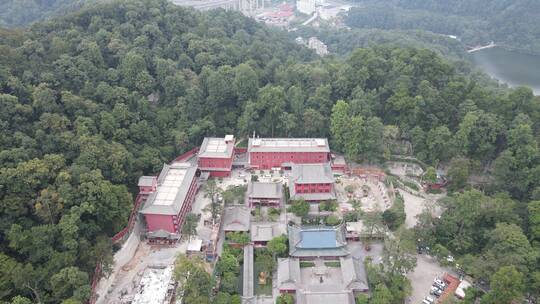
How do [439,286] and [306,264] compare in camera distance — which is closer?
[439,286]

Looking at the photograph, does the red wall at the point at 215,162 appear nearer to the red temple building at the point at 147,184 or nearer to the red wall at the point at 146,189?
the red temple building at the point at 147,184

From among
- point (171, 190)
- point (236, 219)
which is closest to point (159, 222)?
point (171, 190)

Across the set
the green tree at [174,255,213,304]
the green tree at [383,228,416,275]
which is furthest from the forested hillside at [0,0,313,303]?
the green tree at [383,228,416,275]

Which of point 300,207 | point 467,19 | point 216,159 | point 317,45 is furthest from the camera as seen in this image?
point 467,19

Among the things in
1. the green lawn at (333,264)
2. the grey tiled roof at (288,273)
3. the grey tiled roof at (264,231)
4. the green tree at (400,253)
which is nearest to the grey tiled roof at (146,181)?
the grey tiled roof at (264,231)

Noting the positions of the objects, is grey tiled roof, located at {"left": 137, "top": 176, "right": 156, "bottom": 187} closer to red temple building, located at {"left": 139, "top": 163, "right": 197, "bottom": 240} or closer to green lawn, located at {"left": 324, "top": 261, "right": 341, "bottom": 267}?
red temple building, located at {"left": 139, "top": 163, "right": 197, "bottom": 240}

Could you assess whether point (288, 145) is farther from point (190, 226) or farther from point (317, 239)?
point (190, 226)

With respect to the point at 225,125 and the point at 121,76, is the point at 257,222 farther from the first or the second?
the point at 121,76
